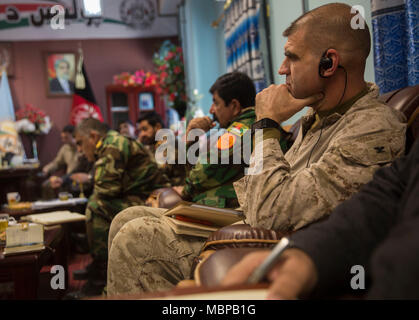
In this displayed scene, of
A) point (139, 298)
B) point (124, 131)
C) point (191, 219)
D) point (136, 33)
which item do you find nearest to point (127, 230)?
point (191, 219)

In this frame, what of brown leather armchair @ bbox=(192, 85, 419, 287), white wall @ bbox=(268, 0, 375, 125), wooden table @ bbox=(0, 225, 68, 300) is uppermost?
white wall @ bbox=(268, 0, 375, 125)

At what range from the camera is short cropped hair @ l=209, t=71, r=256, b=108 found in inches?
87.1

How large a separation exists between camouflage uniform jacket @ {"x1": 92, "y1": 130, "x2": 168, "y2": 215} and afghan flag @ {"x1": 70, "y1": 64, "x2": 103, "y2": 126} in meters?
4.39

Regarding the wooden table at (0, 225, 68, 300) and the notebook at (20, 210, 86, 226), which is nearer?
the wooden table at (0, 225, 68, 300)

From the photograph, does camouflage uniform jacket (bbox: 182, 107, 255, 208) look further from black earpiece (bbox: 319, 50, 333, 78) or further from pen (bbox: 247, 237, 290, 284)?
pen (bbox: 247, 237, 290, 284)

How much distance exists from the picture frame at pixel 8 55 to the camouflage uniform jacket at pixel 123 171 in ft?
17.3

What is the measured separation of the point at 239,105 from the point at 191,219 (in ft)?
3.46

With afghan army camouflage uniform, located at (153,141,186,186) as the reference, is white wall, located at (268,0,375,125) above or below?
above

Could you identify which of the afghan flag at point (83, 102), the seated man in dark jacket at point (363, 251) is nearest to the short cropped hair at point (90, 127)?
the seated man in dark jacket at point (363, 251)

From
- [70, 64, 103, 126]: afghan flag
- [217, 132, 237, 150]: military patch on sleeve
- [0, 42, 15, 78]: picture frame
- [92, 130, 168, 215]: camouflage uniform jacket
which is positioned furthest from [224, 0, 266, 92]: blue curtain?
[0, 42, 15, 78]: picture frame

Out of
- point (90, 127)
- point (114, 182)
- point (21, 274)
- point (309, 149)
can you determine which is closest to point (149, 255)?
point (309, 149)

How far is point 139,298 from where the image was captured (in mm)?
598

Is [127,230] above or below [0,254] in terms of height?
above
